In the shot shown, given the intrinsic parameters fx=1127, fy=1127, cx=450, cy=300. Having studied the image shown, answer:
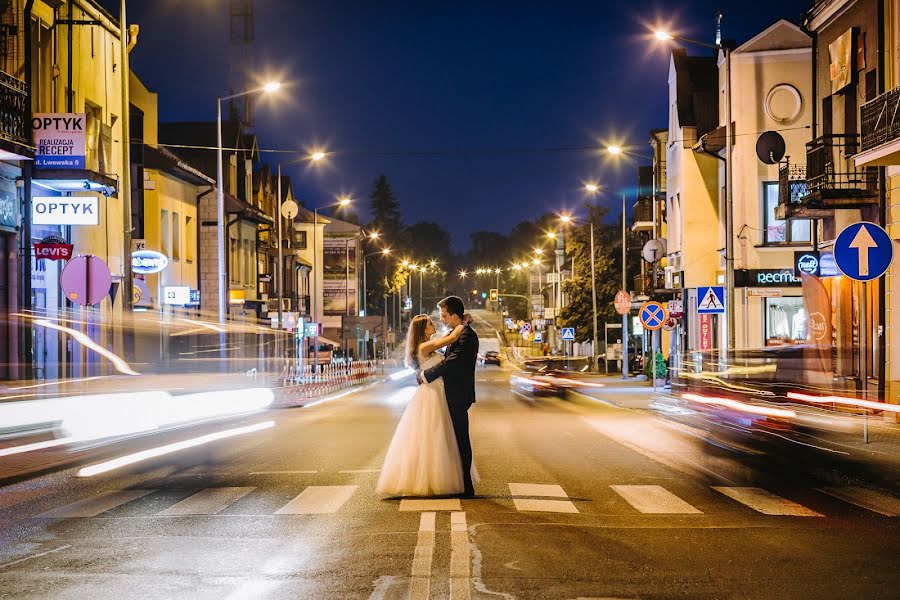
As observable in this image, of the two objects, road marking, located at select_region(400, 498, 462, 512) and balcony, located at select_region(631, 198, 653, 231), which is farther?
balcony, located at select_region(631, 198, 653, 231)

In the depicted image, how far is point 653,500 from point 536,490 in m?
1.33

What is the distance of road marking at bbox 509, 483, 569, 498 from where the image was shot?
11688 mm

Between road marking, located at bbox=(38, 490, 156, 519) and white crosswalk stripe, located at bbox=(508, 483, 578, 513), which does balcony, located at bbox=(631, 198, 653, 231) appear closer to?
white crosswalk stripe, located at bbox=(508, 483, 578, 513)

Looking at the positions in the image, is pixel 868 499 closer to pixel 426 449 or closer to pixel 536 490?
pixel 536 490

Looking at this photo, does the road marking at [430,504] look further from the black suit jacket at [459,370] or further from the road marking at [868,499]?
the road marking at [868,499]

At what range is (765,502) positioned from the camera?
448 inches

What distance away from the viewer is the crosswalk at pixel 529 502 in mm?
10477

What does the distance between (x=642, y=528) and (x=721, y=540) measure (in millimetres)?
800

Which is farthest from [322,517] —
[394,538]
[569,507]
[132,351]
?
[132,351]

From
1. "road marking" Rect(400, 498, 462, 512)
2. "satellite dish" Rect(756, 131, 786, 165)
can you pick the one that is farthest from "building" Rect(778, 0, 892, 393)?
"road marking" Rect(400, 498, 462, 512)

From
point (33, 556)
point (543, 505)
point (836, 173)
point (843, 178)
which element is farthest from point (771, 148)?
point (33, 556)

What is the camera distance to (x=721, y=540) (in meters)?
8.86

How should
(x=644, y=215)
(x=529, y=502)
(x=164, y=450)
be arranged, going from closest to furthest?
1. (x=529, y=502)
2. (x=164, y=450)
3. (x=644, y=215)

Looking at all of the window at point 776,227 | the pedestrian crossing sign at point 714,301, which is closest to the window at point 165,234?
the window at point 776,227
